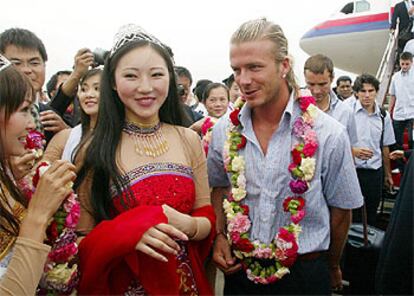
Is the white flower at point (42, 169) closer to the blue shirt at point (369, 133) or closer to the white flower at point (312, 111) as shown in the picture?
the white flower at point (312, 111)

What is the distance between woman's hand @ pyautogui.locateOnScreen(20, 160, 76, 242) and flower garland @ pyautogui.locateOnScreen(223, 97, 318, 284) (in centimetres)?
93

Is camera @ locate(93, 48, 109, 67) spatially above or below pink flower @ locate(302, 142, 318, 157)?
above

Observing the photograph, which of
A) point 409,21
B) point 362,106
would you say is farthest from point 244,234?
point 409,21

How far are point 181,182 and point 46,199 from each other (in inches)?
25.9

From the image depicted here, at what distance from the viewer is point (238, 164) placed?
7.59 feet

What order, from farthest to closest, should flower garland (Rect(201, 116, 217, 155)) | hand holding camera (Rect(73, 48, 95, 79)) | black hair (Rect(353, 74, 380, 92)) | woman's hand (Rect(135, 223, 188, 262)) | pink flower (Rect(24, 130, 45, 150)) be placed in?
black hair (Rect(353, 74, 380, 92)), hand holding camera (Rect(73, 48, 95, 79)), flower garland (Rect(201, 116, 217, 155)), pink flower (Rect(24, 130, 45, 150)), woman's hand (Rect(135, 223, 188, 262))

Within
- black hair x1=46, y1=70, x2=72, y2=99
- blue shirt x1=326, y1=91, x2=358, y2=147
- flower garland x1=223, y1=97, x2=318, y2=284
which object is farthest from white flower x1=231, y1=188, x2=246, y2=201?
black hair x1=46, y1=70, x2=72, y2=99

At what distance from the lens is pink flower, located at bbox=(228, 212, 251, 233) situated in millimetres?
2264

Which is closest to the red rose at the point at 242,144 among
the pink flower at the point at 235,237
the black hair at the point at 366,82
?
the pink flower at the point at 235,237

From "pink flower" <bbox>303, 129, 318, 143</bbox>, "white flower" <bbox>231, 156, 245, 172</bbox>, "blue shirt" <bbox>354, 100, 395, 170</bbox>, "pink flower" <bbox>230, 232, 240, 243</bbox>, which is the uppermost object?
"pink flower" <bbox>303, 129, 318, 143</bbox>

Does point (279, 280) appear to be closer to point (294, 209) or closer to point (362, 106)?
point (294, 209)

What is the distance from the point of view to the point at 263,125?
2.40 meters

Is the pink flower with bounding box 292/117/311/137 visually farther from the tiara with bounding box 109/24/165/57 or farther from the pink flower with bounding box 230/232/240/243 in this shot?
the tiara with bounding box 109/24/165/57

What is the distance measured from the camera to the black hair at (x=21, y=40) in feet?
9.52
